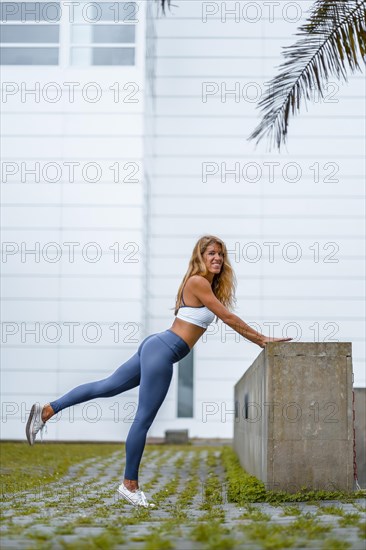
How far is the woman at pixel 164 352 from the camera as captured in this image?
7062 millimetres

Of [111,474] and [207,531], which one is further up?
[207,531]

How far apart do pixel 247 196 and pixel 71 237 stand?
Result: 5.10 metres

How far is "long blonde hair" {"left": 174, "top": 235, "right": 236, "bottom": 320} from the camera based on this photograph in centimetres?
724

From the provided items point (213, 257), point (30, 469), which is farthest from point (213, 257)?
point (30, 469)

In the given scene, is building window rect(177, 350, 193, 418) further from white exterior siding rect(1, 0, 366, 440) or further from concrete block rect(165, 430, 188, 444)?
concrete block rect(165, 430, 188, 444)

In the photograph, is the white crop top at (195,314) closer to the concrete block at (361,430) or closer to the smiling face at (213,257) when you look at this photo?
the smiling face at (213,257)

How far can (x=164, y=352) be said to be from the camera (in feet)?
23.2

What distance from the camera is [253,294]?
92.2 ft

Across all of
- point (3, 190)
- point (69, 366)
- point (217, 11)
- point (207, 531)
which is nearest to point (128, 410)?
point (69, 366)

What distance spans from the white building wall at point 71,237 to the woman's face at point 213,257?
18.9 meters

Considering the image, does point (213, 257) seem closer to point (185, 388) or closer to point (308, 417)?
point (308, 417)

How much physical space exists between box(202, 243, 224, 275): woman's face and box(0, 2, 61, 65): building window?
20174 millimetres

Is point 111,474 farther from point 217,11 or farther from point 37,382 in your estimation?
point 217,11

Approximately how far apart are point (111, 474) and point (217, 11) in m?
19.9
